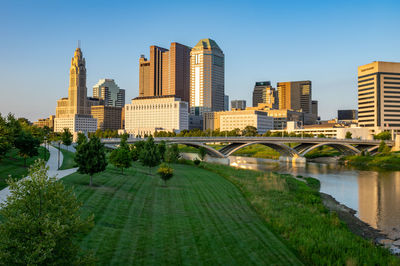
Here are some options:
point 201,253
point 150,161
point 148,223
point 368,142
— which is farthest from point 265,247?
point 368,142

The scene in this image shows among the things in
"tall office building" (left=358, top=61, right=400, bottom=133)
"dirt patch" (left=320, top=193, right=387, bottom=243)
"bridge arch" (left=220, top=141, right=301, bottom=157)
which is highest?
"tall office building" (left=358, top=61, right=400, bottom=133)

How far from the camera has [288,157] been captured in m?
113

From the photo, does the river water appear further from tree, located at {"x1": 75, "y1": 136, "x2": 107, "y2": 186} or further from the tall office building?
the tall office building

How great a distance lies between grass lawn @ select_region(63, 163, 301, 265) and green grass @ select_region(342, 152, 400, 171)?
2846 inches

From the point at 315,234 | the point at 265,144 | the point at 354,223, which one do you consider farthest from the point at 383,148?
the point at 315,234

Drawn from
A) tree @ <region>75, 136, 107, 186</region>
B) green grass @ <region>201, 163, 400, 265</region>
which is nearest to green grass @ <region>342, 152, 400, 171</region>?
green grass @ <region>201, 163, 400, 265</region>

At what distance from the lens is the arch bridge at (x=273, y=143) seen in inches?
3743

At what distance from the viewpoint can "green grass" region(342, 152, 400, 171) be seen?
90963mm

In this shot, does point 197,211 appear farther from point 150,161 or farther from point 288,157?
point 288,157

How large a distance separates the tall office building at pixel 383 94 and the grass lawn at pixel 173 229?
16360cm

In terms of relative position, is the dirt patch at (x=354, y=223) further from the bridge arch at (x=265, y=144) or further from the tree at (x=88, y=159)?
the bridge arch at (x=265, y=144)

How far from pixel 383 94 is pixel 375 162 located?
286ft

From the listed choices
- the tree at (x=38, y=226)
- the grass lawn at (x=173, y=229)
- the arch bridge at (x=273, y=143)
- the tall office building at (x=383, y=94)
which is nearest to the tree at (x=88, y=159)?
the grass lawn at (x=173, y=229)

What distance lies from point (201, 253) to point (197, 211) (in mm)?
9146
